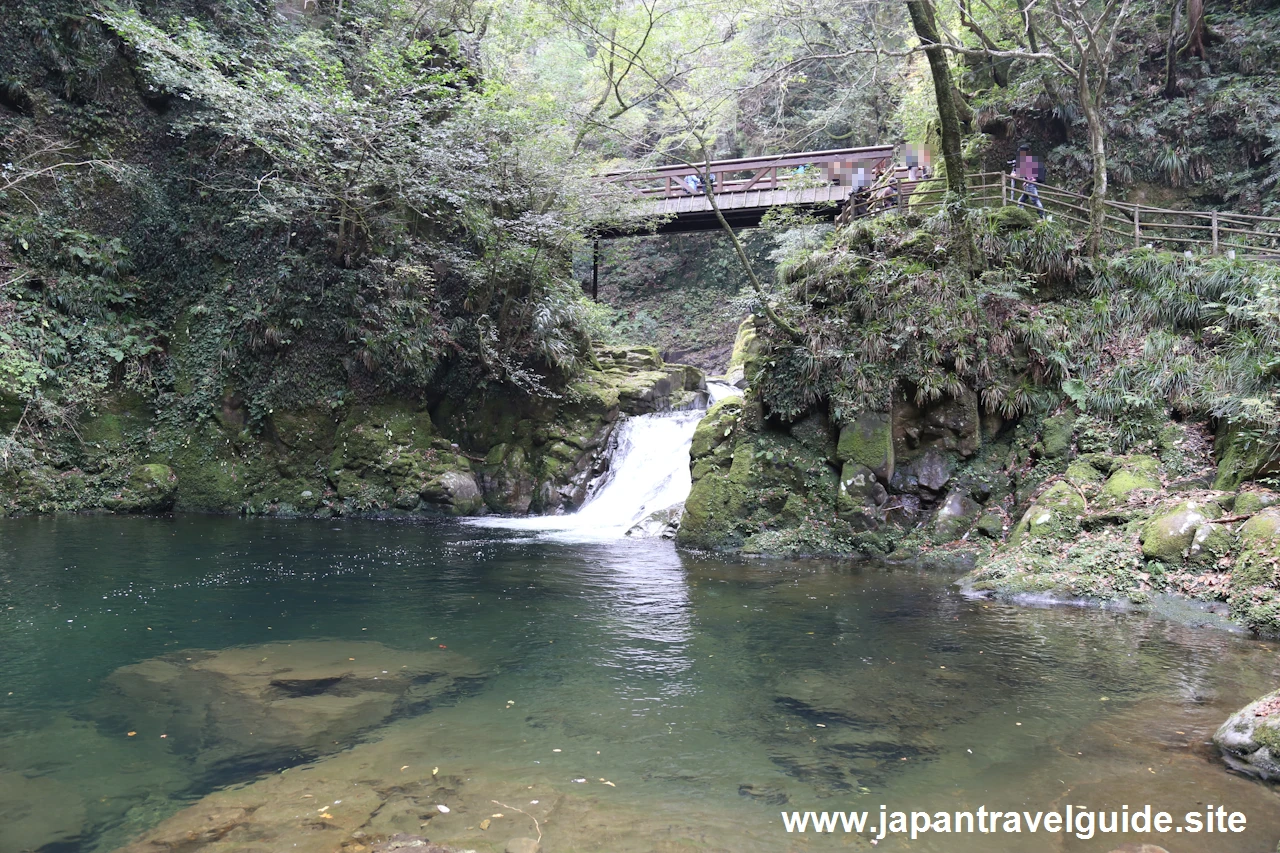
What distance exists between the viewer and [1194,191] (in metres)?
16.0

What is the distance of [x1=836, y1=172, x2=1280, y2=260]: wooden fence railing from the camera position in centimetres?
1225

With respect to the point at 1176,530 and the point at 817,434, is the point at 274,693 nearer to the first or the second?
the point at 817,434

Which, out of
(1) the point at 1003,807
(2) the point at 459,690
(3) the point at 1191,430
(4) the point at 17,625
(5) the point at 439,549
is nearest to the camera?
(1) the point at 1003,807

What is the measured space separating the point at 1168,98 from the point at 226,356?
21.3 metres

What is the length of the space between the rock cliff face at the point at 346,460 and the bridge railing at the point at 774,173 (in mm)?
6119

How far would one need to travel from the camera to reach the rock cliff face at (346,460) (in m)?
14.4

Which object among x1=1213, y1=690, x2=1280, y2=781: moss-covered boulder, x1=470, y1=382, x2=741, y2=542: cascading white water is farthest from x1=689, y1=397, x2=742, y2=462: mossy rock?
x1=1213, y1=690, x2=1280, y2=781: moss-covered boulder

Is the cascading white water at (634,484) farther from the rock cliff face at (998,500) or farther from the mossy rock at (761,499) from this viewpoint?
the rock cliff face at (998,500)

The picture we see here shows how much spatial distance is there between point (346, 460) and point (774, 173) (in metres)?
13.6

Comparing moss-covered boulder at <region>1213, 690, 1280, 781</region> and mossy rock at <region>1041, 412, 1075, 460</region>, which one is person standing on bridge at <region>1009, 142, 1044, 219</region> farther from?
moss-covered boulder at <region>1213, 690, 1280, 781</region>

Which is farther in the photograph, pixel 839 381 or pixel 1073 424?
pixel 839 381

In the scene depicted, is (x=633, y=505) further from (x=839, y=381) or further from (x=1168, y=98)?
(x=1168, y=98)

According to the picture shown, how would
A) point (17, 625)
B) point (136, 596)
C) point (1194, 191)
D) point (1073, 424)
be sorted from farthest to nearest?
point (1194, 191) → point (1073, 424) → point (136, 596) → point (17, 625)

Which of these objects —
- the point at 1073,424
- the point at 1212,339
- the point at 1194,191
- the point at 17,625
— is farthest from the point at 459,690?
the point at 1194,191
